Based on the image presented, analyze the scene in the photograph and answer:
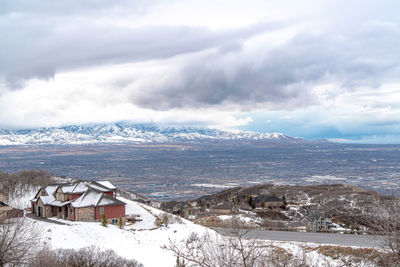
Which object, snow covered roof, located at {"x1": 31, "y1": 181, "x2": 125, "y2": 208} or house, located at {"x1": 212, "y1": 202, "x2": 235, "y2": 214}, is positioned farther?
house, located at {"x1": 212, "y1": 202, "x2": 235, "y2": 214}

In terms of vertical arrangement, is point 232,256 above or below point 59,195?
above

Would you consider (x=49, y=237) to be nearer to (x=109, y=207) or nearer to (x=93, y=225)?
(x=93, y=225)

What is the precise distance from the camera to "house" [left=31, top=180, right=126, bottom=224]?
41.0 meters

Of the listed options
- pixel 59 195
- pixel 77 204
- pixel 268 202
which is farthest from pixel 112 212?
pixel 268 202

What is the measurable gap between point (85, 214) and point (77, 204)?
1310 mm

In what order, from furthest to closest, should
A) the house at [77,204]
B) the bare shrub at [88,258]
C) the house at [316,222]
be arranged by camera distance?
the house at [316,222] → the house at [77,204] → the bare shrub at [88,258]

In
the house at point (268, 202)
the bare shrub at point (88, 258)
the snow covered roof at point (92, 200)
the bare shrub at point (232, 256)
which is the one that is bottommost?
the house at point (268, 202)

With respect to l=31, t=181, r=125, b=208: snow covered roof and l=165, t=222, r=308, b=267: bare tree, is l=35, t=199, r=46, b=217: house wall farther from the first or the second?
l=165, t=222, r=308, b=267: bare tree

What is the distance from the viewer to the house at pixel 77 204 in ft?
134

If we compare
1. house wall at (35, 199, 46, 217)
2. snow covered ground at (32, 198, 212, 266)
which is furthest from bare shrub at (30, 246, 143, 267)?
house wall at (35, 199, 46, 217)

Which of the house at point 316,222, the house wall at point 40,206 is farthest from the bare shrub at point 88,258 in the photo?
the house at point 316,222

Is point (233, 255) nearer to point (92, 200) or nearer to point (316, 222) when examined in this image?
point (92, 200)

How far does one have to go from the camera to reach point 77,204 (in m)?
40.9

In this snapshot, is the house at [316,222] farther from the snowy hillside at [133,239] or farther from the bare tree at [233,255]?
the bare tree at [233,255]
